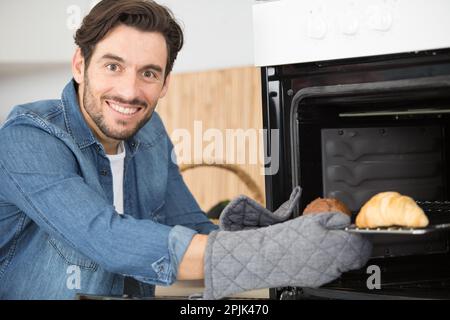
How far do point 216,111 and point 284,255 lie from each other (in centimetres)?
166

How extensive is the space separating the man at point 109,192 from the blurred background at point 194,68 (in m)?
0.91

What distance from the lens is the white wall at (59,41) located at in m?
2.79

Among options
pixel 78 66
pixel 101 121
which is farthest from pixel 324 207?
pixel 78 66

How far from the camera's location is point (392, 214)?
101cm

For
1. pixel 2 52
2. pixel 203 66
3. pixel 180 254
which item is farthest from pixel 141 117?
pixel 2 52

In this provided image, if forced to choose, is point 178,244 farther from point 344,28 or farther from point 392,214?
point 344,28

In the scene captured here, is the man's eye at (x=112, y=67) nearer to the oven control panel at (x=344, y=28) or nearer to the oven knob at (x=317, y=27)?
the oven control panel at (x=344, y=28)

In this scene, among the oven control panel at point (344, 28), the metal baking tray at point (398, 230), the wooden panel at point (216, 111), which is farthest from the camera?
the wooden panel at point (216, 111)

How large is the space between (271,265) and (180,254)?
0.16 metres

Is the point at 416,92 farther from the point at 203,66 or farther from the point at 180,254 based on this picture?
the point at 203,66

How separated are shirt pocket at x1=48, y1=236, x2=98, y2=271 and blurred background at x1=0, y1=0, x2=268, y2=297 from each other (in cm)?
119

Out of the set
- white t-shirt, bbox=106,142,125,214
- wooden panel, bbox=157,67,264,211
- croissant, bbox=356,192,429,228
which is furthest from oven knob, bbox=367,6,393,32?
wooden panel, bbox=157,67,264,211

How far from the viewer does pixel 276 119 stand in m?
1.29

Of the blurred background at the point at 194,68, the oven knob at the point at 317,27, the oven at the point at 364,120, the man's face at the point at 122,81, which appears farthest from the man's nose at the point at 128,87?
the blurred background at the point at 194,68
